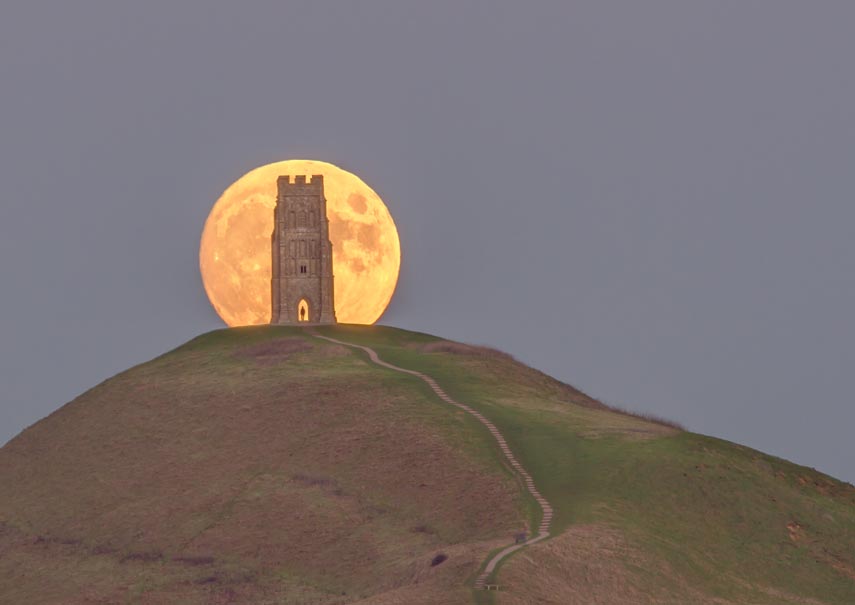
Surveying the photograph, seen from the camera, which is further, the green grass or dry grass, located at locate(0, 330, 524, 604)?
dry grass, located at locate(0, 330, 524, 604)

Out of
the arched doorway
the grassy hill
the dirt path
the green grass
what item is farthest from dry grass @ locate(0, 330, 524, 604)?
the arched doorway

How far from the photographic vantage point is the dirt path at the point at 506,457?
7906 centimetres

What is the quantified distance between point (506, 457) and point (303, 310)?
4063 cm

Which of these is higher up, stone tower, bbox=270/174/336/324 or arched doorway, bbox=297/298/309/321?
stone tower, bbox=270/174/336/324

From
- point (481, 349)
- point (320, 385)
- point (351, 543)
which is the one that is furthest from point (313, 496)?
point (481, 349)

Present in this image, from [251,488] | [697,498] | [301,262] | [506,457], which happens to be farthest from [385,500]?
[301,262]

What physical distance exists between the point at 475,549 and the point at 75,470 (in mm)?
41895

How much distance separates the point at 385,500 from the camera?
98125 mm

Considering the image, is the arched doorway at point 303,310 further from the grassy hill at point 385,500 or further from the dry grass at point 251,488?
the grassy hill at point 385,500

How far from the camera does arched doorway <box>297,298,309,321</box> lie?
5413 inches

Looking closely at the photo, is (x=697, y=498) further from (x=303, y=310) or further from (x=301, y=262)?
(x=301, y=262)

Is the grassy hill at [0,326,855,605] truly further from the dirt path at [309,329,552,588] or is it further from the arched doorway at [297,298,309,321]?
the arched doorway at [297,298,309,321]

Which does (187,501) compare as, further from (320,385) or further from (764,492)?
(764,492)

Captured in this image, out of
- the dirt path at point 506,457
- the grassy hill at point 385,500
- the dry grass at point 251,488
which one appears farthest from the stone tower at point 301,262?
the grassy hill at point 385,500
